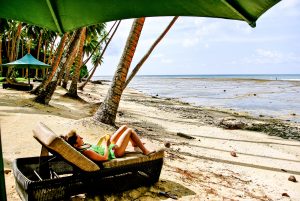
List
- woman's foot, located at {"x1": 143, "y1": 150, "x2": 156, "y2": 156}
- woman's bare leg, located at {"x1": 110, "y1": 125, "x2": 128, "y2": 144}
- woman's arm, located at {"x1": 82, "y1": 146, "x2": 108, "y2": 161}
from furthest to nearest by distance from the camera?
woman's bare leg, located at {"x1": 110, "y1": 125, "x2": 128, "y2": 144} → woman's foot, located at {"x1": 143, "y1": 150, "x2": 156, "y2": 156} → woman's arm, located at {"x1": 82, "y1": 146, "x2": 108, "y2": 161}

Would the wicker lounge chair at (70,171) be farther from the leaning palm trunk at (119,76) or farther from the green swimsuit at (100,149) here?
the leaning palm trunk at (119,76)

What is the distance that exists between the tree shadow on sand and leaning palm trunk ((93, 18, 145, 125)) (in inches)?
148

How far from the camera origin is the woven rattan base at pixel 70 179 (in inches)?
130

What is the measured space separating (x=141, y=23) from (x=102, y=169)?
520 centimetres

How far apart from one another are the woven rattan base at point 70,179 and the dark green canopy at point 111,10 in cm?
221

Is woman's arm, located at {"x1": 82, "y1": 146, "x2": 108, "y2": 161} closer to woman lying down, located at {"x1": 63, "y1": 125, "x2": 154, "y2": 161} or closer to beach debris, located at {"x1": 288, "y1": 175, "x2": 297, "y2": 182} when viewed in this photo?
woman lying down, located at {"x1": 63, "y1": 125, "x2": 154, "y2": 161}

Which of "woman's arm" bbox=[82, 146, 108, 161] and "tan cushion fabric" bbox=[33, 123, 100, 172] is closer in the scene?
"tan cushion fabric" bbox=[33, 123, 100, 172]

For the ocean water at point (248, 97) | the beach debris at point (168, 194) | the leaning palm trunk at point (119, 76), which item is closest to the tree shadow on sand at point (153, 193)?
the beach debris at point (168, 194)

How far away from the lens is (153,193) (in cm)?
425

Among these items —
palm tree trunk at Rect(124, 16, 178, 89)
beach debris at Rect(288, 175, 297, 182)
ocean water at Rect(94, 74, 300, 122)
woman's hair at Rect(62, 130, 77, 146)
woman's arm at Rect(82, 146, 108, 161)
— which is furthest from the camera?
ocean water at Rect(94, 74, 300, 122)

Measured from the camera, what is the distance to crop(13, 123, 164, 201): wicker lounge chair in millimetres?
3346

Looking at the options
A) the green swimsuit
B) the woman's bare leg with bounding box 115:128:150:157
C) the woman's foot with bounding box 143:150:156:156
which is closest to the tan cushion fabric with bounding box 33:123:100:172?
the green swimsuit

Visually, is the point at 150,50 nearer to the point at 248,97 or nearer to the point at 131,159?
the point at 131,159

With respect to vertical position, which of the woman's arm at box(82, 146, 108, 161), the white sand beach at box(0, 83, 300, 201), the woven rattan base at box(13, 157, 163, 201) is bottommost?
the white sand beach at box(0, 83, 300, 201)
